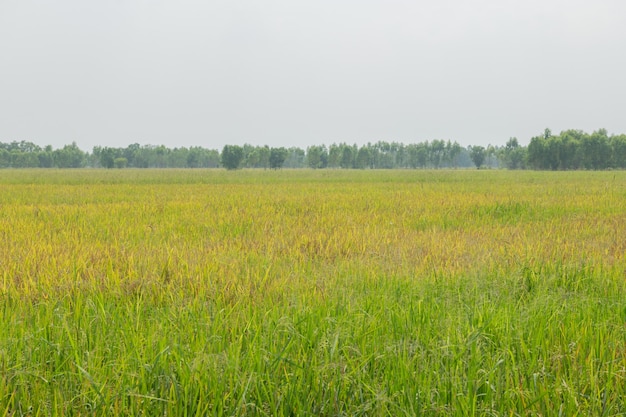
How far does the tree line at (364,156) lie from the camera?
89188 mm

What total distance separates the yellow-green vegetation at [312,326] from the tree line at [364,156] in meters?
83.8

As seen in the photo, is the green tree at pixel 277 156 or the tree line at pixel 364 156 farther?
the green tree at pixel 277 156

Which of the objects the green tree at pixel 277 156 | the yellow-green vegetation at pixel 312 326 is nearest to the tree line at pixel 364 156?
the green tree at pixel 277 156

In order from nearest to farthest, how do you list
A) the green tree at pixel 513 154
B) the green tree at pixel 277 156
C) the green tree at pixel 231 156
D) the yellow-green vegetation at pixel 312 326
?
the yellow-green vegetation at pixel 312 326 < the green tree at pixel 231 156 < the green tree at pixel 277 156 < the green tree at pixel 513 154

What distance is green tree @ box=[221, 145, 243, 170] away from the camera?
Answer: 86.7 m

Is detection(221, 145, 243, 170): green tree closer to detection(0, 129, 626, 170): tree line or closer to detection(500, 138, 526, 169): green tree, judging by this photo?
detection(0, 129, 626, 170): tree line

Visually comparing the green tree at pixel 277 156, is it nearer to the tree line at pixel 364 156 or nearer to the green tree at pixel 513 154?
the tree line at pixel 364 156

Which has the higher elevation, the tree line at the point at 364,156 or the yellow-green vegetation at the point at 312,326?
the tree line at the point at 364,156

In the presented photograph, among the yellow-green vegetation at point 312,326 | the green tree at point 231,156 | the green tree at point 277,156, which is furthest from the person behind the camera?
the green tree at point 277,156

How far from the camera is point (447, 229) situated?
25.5 feet

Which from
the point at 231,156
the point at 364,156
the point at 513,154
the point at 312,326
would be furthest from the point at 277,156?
the point at 312,326

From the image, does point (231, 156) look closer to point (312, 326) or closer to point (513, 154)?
→ point (513, 154)

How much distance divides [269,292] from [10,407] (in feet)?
6.46

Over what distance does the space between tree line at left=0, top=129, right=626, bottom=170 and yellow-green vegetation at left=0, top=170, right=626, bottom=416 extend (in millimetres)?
83752
